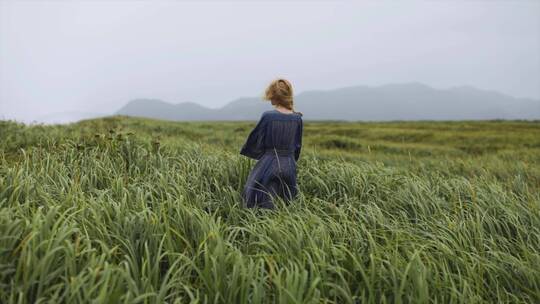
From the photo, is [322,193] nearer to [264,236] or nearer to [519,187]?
[264,236]

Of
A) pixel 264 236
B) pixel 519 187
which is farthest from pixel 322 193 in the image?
pixel 519 187

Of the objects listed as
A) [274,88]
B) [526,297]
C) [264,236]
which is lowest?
[526,297]

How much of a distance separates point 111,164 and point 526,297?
544 cm

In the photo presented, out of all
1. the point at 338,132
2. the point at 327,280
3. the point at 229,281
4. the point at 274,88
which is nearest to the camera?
the point at 229,281

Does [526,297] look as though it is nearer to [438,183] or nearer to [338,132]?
[438,183]

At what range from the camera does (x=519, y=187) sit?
670 cm

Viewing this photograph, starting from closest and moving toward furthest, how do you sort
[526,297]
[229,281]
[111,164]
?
[229,281]
[526,297]
[111,164]

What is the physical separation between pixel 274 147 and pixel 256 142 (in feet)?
0.90

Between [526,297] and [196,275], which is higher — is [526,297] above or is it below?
below

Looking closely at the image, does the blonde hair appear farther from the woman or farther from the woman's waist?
the woman's waist

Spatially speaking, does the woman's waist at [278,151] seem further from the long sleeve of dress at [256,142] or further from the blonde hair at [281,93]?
the blonde hair at [281,93]

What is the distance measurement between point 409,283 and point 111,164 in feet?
15.1

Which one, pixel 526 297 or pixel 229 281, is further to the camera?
pixel 526 297

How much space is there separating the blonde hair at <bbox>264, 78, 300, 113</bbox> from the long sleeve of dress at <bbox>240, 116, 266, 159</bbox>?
1.04 ft
